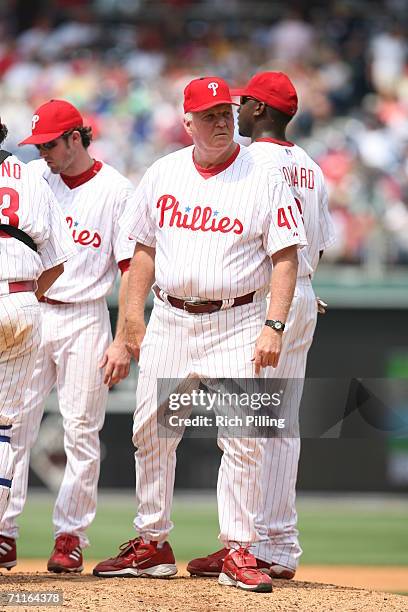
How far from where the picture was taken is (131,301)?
4.96 meters

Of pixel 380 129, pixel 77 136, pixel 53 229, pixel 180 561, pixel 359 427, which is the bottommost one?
pixel 180 561

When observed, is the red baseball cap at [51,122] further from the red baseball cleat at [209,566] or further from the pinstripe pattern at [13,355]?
the red baseball cleat at [209,566]

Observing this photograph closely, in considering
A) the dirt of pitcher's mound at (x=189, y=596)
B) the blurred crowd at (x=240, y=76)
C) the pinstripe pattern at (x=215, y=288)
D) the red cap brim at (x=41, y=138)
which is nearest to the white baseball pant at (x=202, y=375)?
the pinstripe pattern at (x=215, y=288)

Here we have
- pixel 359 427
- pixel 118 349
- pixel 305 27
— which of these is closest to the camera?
pixel 118 349

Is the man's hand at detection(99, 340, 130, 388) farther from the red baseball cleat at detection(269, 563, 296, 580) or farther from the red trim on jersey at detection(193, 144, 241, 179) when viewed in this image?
the red baseball cleat at detection(269, 563, 296, 580)

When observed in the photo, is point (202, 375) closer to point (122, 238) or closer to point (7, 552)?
point (122, 238)

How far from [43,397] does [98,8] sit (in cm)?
1076

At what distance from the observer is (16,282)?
14.8ft

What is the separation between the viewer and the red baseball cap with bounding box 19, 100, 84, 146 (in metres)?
5.39

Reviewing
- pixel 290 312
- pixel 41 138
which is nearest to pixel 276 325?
pixel 290 312

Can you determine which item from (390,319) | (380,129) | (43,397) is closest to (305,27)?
(380,129)

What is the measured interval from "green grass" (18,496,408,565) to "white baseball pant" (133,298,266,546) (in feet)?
9.26

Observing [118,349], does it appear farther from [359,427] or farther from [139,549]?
[359,427]

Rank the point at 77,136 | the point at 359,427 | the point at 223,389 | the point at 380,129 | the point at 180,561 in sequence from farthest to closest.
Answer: the point at 380,129 < the point at 359,427 < the point at 180,561 < the point at 77,136 < the point at 223,389
